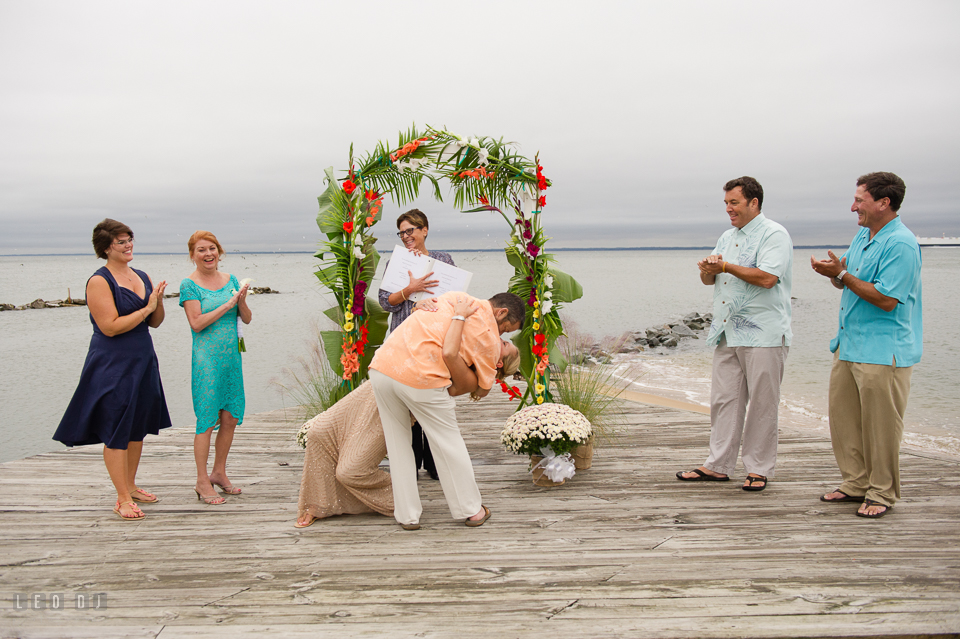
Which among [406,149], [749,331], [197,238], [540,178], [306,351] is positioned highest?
[406,149]

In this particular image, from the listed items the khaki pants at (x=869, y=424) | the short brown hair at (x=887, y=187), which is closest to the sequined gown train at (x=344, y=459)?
the khaki pants at (x=869, y=424)

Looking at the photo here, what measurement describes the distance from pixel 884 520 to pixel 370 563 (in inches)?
126

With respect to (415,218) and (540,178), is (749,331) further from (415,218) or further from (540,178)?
(415,218)

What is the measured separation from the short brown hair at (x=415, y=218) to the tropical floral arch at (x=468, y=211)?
43 cm

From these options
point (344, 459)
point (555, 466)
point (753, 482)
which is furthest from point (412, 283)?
point (753, 482)

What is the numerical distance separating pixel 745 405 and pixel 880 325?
97cm

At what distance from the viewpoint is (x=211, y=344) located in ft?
13.0

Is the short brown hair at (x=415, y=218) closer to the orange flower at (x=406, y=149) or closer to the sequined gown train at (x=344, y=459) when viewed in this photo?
the orange flower at (x=406, y=149)

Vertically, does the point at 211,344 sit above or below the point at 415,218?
below

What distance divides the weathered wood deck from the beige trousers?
0.18 meters

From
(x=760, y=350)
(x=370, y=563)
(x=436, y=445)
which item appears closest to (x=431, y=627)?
(x=370, y=563)

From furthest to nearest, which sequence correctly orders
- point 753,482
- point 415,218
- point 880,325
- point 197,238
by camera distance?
point 415,218
point 753,482
point 197,238
point 880,325

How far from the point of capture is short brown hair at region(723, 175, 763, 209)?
13.2 ft

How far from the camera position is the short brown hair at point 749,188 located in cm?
403
